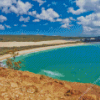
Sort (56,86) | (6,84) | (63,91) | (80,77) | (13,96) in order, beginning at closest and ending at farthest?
1. (13,96)
2. (6,84)
3. (63,91)
4. (56,86)
5. (80,77)

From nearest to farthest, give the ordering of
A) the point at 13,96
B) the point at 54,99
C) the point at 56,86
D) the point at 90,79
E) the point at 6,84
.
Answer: the point at 13,96 < the point at 54,99 < the point at 6,84 < the point at 56,86 < the point at 90,79

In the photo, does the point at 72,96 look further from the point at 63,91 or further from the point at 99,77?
the point at 99,77

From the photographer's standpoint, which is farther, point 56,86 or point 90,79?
point 90,79

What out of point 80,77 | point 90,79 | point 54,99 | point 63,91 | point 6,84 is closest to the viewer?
point 54,99

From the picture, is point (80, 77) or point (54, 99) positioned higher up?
point (54, 99)

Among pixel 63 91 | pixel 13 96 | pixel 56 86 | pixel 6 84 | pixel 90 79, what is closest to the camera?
pixel 13 96

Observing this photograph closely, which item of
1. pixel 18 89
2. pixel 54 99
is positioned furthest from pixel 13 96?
pixel 54 99

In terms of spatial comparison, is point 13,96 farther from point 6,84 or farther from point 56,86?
point 56,86

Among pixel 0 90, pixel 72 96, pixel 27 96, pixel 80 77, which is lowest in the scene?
pixel 80 77

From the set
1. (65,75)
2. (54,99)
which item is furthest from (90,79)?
(54,99)
